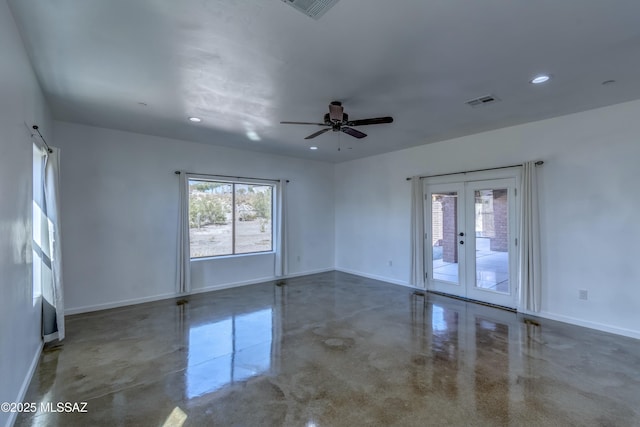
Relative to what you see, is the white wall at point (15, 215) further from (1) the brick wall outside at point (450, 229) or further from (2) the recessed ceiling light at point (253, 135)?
(1) the brick wall outside at point (450, 229)

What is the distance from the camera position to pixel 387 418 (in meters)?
2.26

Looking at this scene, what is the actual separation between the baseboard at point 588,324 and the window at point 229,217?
516 centimetres

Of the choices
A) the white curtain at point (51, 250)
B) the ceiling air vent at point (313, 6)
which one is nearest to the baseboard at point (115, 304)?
the white curtain at point (51, 250)

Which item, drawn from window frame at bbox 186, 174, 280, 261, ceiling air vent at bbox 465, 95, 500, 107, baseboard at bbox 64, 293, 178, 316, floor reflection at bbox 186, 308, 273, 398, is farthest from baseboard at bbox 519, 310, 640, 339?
baseboard at bbox 64, 293, 178, 316

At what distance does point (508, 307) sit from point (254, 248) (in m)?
4.96

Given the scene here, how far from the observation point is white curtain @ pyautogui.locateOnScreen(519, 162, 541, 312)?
14.5ft

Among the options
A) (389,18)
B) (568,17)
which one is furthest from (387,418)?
(568,17)

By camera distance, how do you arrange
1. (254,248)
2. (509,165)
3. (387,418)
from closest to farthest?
(387,418), (509,165), (254,248)

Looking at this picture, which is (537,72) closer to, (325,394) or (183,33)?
(183,33)

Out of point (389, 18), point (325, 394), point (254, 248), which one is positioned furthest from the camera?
point (254, 248)

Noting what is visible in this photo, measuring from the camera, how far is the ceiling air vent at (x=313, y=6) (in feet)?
6.20

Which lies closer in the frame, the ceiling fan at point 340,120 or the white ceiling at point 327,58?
the white ceiling at point 327,58

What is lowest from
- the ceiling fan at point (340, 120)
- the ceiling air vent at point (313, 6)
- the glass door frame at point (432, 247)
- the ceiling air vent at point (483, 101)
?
the glass door frame at point (432, 247)

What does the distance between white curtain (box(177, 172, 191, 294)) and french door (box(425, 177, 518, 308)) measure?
463cm
